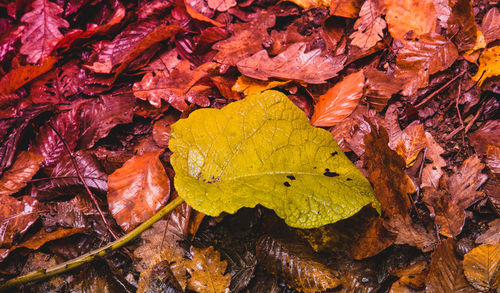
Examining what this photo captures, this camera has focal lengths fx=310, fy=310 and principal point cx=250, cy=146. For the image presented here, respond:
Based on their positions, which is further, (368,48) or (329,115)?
(368,48)

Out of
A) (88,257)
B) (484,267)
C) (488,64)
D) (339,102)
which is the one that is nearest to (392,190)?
(484,267)

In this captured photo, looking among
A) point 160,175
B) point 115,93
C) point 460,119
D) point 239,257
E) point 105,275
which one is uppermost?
point 460,119

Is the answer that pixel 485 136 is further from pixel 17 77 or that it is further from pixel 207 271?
pixel 17 77

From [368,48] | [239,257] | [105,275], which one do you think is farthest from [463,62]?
[105,275]

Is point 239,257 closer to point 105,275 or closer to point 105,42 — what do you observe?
point 105,275

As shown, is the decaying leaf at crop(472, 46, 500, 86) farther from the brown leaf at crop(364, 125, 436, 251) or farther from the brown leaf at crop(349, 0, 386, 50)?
the brown leaf at crop(364, 125, 436, 251)

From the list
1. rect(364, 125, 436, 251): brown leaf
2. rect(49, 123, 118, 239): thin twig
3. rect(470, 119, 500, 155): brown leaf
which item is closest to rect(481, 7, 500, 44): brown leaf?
rect(470, 119, 500, 155): brown leaf
